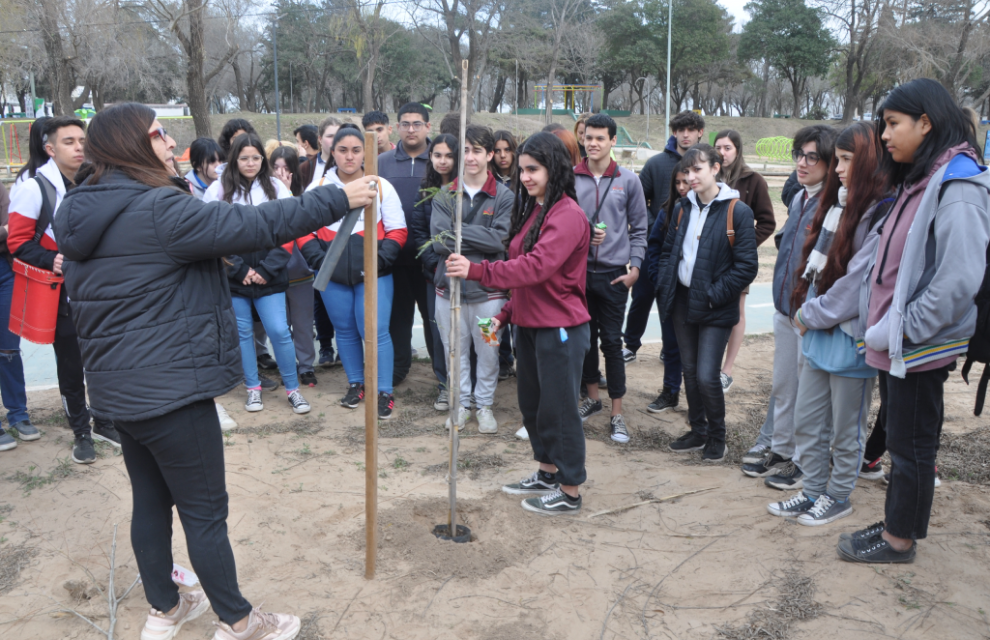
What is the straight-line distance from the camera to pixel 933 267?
2703 mm

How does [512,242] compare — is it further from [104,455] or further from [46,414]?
[46,414]

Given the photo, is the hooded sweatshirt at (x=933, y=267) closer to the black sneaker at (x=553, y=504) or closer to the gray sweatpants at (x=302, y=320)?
the black sneaker at (x=553, y=504)

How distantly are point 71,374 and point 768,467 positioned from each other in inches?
165

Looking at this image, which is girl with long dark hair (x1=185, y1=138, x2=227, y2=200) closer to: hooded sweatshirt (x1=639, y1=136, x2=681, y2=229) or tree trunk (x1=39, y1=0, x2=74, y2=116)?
hooded sweatshirt (x1=639, y1=136, x2=681, y2=229)

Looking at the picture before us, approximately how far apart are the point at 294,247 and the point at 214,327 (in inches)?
118

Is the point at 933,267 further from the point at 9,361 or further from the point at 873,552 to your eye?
→ the point at 9,361

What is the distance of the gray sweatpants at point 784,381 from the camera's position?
394 centimetres

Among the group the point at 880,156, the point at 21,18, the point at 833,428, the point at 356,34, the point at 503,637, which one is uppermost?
the point at 356,34

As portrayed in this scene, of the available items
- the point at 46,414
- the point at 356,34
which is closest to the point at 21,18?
the point at 356,34

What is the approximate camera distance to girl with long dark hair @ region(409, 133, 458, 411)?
15.8 feet

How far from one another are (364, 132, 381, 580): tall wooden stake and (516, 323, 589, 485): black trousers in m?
0.98

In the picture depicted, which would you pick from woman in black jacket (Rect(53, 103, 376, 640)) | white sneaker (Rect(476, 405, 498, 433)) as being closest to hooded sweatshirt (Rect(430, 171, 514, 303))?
white sneaker (Rect(476, 405, 498, 433))

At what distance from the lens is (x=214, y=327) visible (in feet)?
7.85

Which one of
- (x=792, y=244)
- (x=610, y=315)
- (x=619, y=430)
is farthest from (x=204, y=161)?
(x=792, y=244)
